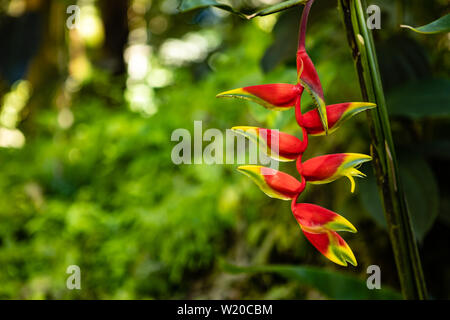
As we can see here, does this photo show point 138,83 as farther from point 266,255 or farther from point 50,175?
point 266,255

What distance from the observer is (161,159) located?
1219 mm

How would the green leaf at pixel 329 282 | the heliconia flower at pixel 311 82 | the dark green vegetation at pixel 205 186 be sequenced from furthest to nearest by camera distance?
the dark green vegetation at pixel 205 186
the green leaf at pixel 329 282
the heliconia flower at pixel 311 82

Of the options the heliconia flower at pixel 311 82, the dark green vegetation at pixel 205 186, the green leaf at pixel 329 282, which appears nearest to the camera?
the heliconia flower at pixel 311 82

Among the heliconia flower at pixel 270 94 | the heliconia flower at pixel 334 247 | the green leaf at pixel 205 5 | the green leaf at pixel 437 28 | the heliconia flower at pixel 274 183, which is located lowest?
the heliconia flower at pixel 334 247

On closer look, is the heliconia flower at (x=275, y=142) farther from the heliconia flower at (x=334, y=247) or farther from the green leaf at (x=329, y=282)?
the green leaf at (x=329, y=282)

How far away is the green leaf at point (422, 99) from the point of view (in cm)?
52

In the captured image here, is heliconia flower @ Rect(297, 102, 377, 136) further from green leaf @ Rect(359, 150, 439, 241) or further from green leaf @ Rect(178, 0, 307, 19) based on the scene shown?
green leaf @ Rect(359, 150, 439, 241)

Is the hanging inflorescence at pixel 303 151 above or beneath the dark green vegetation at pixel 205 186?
beneath

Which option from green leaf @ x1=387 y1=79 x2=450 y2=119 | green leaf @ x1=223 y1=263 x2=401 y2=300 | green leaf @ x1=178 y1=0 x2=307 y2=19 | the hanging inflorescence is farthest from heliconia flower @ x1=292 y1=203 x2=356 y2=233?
green leaf @ x1=387 y1=79 x2=450 y2=119

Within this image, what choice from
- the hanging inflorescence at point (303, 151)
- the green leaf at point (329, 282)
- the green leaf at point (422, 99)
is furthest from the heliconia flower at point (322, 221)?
the green leaf at point (422, 99)

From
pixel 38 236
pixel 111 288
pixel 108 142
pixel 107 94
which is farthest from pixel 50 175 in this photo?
pixel 111 288

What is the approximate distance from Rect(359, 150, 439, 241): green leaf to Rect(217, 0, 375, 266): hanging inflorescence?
0.31 meters

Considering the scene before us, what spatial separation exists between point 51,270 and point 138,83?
3.72 feet

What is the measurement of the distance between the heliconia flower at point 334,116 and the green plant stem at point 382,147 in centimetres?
5
